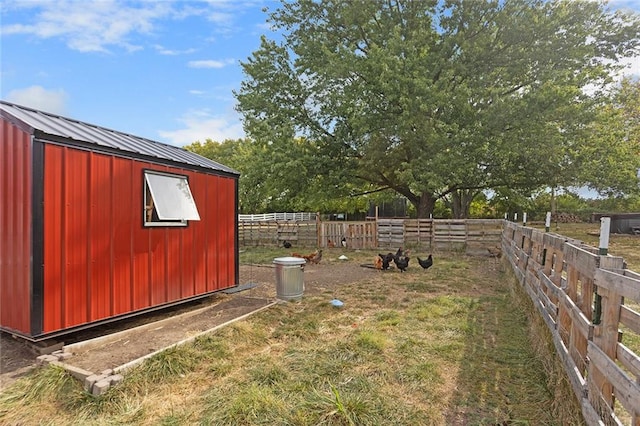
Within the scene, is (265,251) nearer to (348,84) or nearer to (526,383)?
(348,84)

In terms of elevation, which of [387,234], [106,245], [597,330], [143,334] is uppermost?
[106,245]

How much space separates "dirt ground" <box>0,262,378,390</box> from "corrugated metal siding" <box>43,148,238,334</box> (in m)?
0.33

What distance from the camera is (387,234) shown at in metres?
15.4

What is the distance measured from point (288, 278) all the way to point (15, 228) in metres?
4.03

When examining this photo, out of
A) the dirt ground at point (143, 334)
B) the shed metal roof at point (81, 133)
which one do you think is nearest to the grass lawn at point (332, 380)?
the dirt ground at point (143, 334)

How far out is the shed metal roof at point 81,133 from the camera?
13.7ft

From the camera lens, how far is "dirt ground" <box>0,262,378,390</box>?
398 cm

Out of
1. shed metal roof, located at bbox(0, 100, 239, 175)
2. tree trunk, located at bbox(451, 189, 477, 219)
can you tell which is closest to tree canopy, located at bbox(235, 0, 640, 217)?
tree trunk, located at bbox(451, 189, 477, 219)

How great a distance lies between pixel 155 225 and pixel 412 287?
5.53 metres

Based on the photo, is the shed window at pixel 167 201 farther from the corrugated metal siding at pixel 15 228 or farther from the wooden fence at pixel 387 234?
the wooden fence at pixel 387 234

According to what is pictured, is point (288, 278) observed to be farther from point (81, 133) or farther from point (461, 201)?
point (461, 201)

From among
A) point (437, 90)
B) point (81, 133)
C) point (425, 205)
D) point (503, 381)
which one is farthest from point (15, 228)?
point (425, 205)

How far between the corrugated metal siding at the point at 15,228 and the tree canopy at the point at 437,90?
11940mm

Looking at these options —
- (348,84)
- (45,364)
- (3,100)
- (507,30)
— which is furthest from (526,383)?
(507,30)
